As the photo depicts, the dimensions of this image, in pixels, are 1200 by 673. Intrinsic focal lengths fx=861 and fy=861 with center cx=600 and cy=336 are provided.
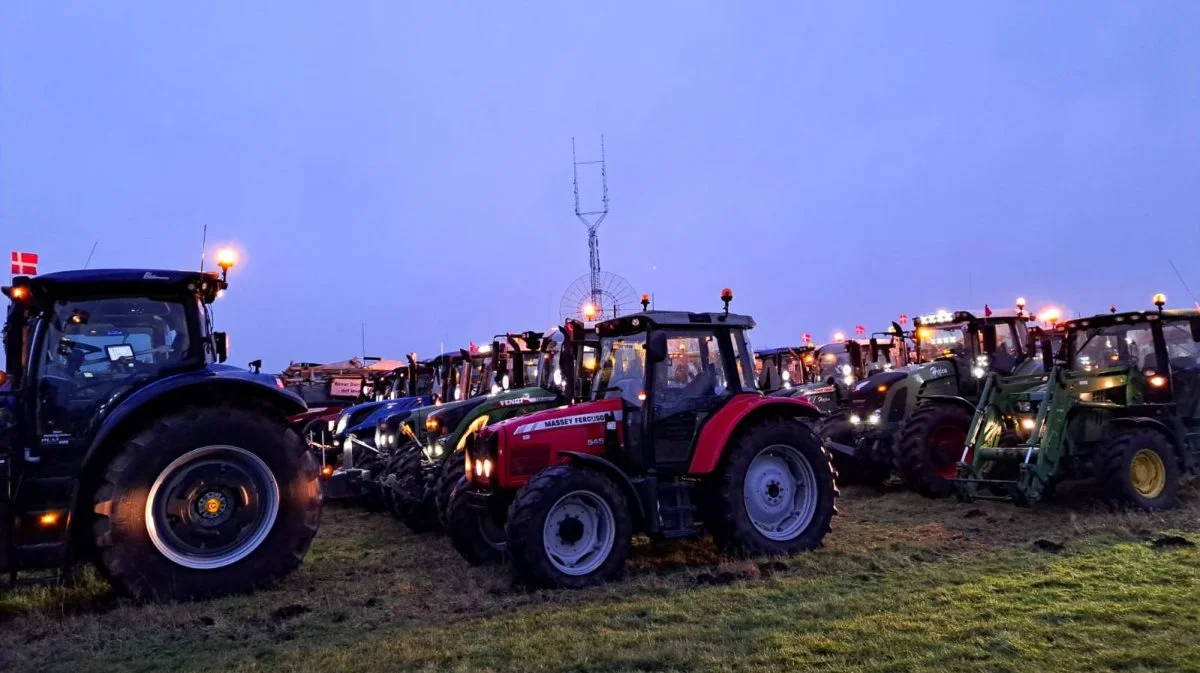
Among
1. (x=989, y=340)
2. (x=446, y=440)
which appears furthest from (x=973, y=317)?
(x=446, y=440)

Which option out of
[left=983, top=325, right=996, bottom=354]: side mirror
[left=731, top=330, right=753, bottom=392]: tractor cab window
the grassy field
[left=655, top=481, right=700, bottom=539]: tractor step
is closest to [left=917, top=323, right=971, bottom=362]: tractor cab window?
[left=983, top=325, right=996, bottom=354]: side mirror

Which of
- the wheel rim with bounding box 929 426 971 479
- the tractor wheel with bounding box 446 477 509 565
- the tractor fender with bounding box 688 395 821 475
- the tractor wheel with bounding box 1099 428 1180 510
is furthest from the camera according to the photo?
the wheel rim with bounding box 929 426 971 479

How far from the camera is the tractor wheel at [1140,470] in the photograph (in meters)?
7.57

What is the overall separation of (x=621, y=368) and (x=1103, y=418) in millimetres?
4741

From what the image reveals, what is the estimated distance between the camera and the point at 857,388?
1091cm

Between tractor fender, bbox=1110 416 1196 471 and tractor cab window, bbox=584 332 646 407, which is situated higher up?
tractor cab window, bbox=584 332 646 407

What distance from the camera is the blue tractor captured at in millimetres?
5250

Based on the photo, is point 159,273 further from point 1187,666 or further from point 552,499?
point 1187,666

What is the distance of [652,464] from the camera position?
21.1ft

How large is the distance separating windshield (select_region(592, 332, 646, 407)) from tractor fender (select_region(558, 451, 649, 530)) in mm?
619

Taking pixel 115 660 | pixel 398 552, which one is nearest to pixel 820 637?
pixel 115 660

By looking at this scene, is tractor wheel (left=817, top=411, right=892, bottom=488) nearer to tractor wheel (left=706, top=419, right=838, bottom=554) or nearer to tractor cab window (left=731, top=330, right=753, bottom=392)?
tractor wheel (left=706, top=419, right=838, bottom=554)

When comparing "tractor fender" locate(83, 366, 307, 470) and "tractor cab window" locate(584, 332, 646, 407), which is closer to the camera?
"tractor fender" locate(83, 366, 307, 470)

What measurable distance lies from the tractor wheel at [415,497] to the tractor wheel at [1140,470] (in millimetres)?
6123
